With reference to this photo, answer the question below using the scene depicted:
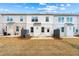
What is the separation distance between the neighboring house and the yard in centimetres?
10

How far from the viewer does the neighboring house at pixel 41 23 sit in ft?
14.7

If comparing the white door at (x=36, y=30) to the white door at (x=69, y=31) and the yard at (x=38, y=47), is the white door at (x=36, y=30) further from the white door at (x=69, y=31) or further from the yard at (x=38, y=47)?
the white door at (x=69, y=31)

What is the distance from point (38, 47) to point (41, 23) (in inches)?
13.7

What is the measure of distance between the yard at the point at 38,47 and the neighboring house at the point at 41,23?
103 mm

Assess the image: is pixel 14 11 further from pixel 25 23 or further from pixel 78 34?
pixel 78 34

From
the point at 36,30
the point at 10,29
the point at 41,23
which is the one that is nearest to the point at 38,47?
the point at 36,30

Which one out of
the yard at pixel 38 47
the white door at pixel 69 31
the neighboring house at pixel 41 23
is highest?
the neighboring house at pixel 41 23

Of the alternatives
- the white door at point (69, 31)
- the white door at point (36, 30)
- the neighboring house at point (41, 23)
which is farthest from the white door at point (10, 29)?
the white door at point (69, 31)

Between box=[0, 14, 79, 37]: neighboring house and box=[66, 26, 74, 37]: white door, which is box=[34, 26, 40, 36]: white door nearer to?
box=[0, 14, 79, 37]: neighboring house

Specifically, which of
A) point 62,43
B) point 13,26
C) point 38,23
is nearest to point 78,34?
point 62,43

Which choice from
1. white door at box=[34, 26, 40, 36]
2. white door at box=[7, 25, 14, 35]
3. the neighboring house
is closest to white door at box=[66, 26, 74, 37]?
the neighboring house

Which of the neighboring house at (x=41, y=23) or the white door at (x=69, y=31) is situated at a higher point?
the neighboring house at (x=41, y=23)

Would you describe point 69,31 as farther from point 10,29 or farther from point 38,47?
point 10,29

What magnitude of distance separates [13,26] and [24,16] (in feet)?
0.70
